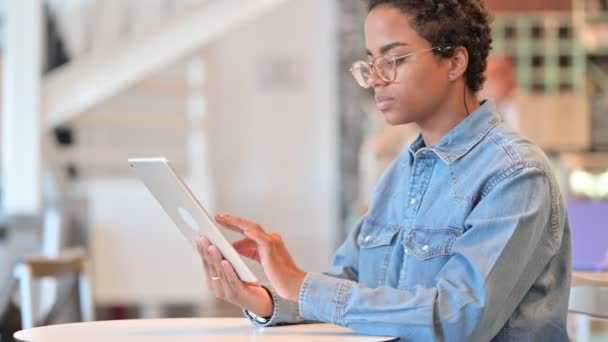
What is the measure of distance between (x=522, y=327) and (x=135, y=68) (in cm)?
399

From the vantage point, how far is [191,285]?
18.4ft

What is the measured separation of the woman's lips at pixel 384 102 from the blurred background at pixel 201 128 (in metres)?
1.22

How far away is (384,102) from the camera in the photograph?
1772 mm

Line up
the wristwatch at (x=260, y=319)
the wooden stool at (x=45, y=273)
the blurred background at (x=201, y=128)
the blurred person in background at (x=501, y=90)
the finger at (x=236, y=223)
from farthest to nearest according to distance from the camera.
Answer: the blurred person in background at (x=501, y=90), the blurred background at (x=201, y=128), the wooden stool at (x=45, y=273), the wristwatch at (x=260, y=319), the finger at (x=236, y=223)

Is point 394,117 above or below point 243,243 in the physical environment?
above

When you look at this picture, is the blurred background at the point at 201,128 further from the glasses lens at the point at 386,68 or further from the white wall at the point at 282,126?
the glasses lens at the point at 386,68

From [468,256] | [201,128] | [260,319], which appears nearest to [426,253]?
[468,256]

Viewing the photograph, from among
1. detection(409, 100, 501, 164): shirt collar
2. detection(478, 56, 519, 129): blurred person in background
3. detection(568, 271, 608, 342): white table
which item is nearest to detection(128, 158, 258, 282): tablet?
detection(409, 100, 501, 164): shirt collar

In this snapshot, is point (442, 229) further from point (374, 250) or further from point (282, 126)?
point (282, 126)

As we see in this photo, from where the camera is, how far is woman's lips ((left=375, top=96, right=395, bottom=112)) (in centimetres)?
177

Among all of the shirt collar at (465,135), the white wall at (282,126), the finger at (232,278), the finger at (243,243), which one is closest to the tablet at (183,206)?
the finger at (232,278)

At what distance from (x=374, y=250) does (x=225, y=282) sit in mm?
344

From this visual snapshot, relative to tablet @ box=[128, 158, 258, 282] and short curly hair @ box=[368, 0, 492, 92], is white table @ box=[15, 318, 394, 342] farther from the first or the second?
short curly hair @ box=[368, 0, 492, 92]

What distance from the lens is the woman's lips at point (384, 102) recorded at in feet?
5.80
